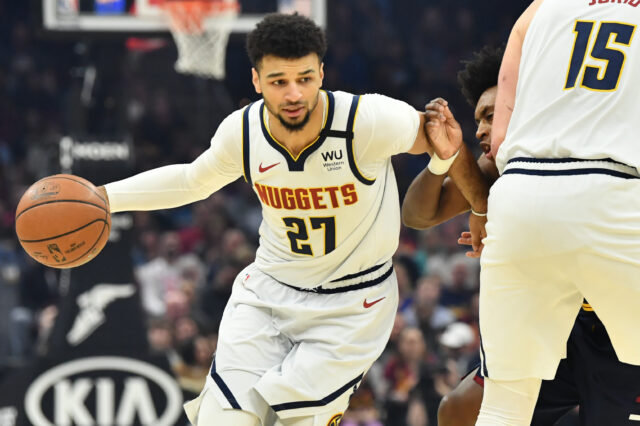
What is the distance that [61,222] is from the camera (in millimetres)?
3924

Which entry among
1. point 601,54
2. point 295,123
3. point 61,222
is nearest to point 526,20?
point 601,54

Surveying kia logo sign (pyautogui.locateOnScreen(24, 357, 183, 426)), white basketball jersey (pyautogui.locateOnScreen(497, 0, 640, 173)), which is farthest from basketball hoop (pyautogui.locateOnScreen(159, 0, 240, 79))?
white basketball jersey (pyautogui.locateOnScreen(497, 0, 640, 173))

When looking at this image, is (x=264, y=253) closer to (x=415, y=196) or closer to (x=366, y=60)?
(x=415, y=196)

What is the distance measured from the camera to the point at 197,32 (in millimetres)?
8172

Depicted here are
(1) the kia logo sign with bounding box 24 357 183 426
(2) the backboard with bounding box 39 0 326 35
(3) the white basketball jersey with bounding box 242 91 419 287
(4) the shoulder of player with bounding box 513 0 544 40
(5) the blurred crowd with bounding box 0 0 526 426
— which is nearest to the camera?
(4) the shoulder of player with bounding box 513 0 544 40

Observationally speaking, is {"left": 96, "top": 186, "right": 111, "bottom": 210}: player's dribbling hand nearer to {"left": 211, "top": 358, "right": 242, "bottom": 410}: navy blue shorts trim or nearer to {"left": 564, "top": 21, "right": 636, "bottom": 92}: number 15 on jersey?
{"left": 211, "top": 358, "right": 242, "bottom": 410}: navy blue shorts trim

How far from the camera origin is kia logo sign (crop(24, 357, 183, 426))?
23.1 ft

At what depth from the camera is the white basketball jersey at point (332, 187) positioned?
390 cm

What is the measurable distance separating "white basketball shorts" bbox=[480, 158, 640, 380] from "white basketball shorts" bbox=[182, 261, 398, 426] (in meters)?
0.70

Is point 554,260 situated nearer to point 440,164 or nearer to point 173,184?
point 440,164

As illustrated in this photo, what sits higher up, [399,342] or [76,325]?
[76,325]

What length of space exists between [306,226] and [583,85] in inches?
50.7

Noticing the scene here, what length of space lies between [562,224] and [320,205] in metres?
1.12

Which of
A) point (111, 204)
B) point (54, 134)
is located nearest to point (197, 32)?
point (111, 204)
